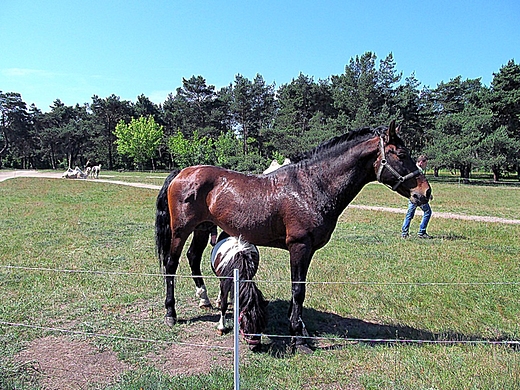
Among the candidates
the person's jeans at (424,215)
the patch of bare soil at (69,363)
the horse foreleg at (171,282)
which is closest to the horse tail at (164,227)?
the horse foreleg at (171,282)

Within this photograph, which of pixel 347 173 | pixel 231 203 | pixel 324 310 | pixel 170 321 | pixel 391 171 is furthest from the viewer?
pixel 324 310

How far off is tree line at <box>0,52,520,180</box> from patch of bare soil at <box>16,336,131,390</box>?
33.6 meters

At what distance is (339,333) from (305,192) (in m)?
1.81

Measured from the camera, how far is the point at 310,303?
552 centimetres

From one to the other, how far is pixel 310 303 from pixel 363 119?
36.3 metres

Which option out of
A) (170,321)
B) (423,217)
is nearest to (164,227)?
(170,321)

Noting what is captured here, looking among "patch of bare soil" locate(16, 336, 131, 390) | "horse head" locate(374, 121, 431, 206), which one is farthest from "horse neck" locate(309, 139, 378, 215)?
"patch of bare soil" locate(16, 336, 131, 390)

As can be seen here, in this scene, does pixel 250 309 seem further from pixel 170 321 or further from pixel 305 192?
pixel 170 321

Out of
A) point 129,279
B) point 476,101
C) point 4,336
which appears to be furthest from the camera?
point 476,101

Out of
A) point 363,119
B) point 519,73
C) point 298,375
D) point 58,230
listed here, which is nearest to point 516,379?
point 298,375

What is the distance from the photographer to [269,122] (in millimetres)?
58875

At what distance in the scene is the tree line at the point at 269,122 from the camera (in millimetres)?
40188

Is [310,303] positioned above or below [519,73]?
below

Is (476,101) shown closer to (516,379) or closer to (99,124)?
(516,379)
